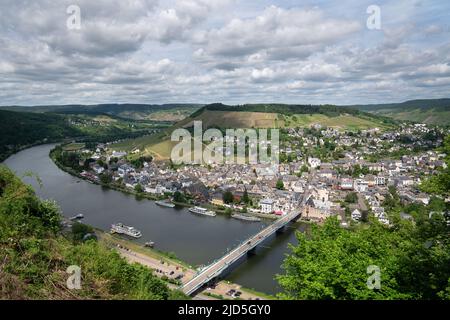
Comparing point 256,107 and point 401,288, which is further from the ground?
point 256,107

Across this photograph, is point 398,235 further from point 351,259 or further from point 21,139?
point 21,139

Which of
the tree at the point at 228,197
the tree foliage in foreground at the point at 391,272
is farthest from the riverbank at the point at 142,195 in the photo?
the tree foliage in foreground at the point at 391,272

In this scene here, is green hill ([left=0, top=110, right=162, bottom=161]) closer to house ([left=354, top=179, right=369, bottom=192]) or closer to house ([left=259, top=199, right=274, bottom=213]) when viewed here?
house ([left=259, top=199, right=274, bottom=213])

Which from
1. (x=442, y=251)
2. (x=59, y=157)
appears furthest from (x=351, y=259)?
(x=59, y=157)

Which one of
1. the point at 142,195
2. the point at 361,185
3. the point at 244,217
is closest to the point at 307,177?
the point at 361,185

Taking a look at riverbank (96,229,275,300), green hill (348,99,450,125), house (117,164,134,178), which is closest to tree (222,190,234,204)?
riverbank (96,229,275,300)

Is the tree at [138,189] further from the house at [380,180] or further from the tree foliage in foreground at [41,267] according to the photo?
the tree foliage in foreground at [41,267]
